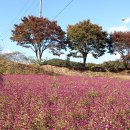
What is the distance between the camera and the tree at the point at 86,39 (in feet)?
172

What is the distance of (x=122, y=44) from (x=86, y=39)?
243 inches

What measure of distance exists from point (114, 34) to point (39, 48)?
1183cm

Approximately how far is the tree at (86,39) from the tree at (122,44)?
2.12 meters

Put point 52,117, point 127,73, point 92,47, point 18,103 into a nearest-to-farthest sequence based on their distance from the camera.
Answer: point 52,117, point 18,103, point 127,73, point 92,47

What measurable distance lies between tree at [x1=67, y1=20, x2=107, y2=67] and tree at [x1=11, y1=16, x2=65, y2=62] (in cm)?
215

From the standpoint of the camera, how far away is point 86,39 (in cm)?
5203

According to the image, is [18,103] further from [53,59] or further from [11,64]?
[53,59]

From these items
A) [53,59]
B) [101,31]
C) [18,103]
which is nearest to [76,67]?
[53,59]

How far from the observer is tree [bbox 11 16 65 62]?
5072 cm

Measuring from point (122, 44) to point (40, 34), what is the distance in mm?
12316

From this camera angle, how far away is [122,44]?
55188 mm

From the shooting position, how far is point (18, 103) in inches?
397

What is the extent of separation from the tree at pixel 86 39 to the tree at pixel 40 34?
215cm

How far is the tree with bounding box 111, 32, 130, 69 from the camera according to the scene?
54281 millimetres
